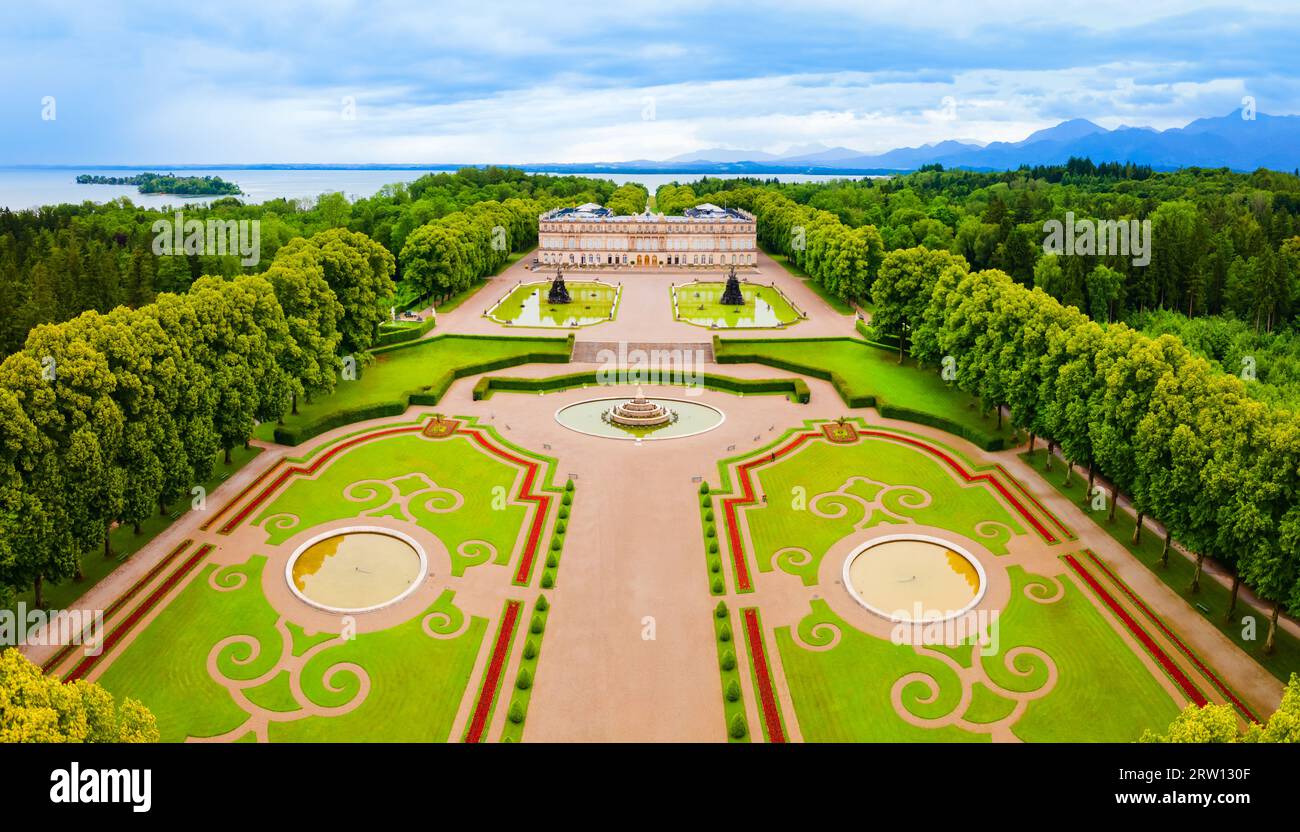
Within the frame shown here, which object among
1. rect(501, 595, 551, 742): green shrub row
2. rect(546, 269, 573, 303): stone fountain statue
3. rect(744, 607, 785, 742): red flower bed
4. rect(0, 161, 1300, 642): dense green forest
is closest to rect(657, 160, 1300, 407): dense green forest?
rect(0, 161, 1300, 642): dense green forest

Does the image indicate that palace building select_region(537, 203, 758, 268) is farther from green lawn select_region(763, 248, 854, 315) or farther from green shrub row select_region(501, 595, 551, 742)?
green shrub row select_region(501, 595, 551, 742)

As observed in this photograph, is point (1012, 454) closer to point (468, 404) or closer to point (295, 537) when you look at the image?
point (468, 404)

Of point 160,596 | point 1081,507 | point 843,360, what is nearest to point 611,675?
point 160,596

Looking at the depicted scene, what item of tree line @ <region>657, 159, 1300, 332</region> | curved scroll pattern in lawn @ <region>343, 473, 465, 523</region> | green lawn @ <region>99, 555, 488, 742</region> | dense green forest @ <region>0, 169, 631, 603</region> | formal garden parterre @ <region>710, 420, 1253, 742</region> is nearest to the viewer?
green lawn @ <region>99, 555, 488, 742</region>

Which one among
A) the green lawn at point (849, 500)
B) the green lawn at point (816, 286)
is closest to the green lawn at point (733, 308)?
the green lawn at point (816, 286)

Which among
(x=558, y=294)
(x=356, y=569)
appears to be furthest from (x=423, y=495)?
(x=558, y=294)
